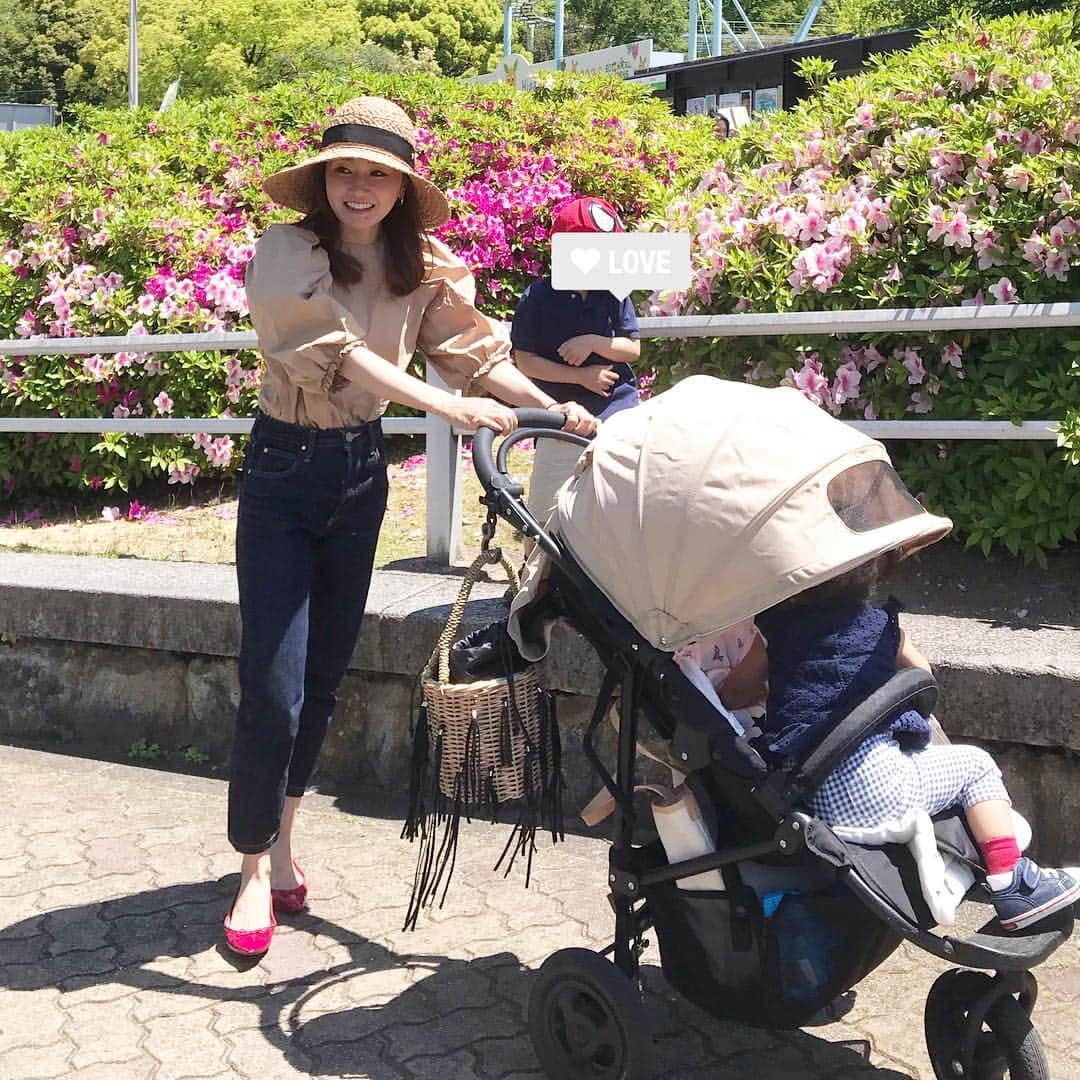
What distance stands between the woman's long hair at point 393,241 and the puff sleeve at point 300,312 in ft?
0.33

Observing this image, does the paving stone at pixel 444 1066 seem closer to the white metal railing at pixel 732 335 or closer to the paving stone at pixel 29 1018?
the paving stone at pixel 29 1018

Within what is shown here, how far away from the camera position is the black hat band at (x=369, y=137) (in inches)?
133

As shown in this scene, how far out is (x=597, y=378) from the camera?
4.45 metres

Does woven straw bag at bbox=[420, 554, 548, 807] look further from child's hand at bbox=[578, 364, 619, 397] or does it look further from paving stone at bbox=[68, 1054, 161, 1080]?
child's hand at bbox=[578, 364, 619, 397]

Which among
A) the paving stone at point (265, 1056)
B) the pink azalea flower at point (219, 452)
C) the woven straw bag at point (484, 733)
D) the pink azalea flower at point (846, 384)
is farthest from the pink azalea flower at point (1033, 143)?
the pink azalea flower at point (219, 452)

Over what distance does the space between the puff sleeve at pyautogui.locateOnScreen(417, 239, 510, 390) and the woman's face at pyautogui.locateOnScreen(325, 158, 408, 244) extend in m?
0.26

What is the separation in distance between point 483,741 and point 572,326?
5.75 feet

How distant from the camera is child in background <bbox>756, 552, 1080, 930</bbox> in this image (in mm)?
2602

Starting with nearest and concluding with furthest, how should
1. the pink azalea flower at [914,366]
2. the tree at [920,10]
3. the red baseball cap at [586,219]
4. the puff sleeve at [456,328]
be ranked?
the puff sleeve at [456,328], the red baseball cap at [586,219], the pink azalea flower at [914,366], the tree at [920,10]

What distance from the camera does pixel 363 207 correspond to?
3414 mm

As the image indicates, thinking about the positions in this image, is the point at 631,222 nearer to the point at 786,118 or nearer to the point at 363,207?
the point at 786,118

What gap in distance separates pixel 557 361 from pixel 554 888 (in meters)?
1.58

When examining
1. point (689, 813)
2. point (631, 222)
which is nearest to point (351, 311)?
point (689, 813)

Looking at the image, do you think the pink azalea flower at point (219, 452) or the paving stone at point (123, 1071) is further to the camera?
the pink azalea flower at point (219, 452)
